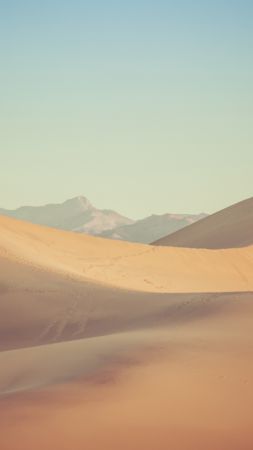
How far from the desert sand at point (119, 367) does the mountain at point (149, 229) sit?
130m

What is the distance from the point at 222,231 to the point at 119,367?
41.4m

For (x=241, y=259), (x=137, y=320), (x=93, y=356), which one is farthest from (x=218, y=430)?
(x=241, y=259)

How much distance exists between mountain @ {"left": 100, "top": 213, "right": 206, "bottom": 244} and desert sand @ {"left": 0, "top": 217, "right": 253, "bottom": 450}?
13004 cm

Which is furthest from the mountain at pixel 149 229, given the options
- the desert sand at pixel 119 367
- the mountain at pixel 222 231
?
the desert sand at pixel 119 367

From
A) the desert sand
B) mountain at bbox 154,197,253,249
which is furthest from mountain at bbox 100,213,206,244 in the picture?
the desert sand

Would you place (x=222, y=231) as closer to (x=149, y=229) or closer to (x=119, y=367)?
(x=119, y=367)

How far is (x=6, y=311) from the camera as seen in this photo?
56.4 ft

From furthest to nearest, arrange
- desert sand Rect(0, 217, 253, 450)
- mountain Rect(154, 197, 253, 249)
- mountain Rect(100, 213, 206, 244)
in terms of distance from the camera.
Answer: mountain Rect(100, 213, 206, 244) → mountain Rect(154, 197, 253, 249) → desert sand Rect(0, 217, 253, 450)

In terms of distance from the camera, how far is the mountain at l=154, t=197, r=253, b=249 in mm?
46156

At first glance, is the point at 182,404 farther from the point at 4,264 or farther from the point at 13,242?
the point at 13,242

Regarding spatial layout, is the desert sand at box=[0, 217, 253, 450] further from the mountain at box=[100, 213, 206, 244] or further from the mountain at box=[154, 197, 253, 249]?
the mountain at box=[100, 213, 206, 244]

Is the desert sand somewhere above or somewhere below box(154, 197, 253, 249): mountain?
below

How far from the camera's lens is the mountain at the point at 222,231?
46156mm

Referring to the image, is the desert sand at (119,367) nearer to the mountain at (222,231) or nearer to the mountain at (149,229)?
the mountain at (222,231)
